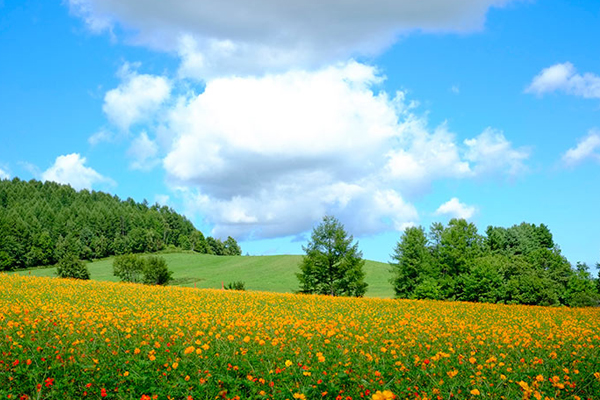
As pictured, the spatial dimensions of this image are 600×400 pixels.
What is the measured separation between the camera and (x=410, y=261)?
5050 centimetres

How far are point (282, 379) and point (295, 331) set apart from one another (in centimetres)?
502

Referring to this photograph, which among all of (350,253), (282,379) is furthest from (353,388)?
(350,253)

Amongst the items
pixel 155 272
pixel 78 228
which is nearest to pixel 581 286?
pixel 155 272

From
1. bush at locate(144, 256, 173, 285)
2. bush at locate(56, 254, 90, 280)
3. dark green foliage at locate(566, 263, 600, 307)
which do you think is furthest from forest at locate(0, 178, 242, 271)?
dark green foliage at locate(566, 263, 600, 307)

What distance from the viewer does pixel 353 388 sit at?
7371mm

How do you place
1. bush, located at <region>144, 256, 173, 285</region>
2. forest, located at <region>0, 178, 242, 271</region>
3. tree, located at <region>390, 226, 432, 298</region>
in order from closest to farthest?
tree, located at <region>390, 226, 432, 298</region>
bush, located at <region>144, 256, 173, 285</region>
forest, located at <region>0, 178, 242, 271</region>

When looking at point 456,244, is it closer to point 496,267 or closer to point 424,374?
point 496,267

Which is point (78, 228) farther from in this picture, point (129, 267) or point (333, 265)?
point (333, 265)

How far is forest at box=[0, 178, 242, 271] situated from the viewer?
107688 millimetres

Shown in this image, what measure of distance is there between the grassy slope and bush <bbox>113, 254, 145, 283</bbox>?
8.33 metres

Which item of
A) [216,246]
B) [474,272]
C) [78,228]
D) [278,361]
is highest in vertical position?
[78,228]

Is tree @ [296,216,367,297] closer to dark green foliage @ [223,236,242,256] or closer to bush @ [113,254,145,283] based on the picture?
bush @ [113,254,145,283]

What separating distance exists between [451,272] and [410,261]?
4806mm

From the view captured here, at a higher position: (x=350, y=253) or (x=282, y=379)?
(x=350, y=253)
